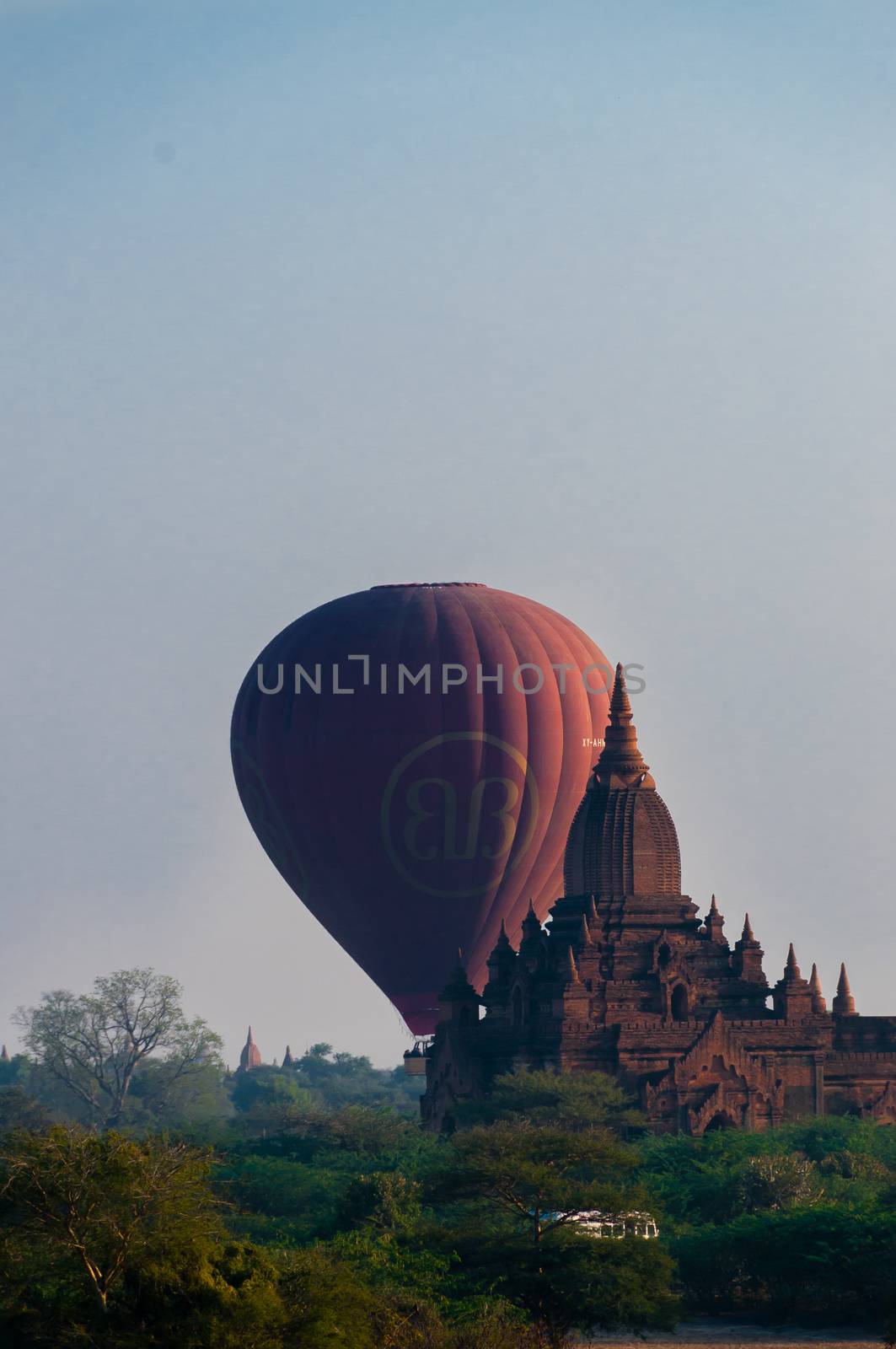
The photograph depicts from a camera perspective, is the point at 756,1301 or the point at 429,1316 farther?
the point at 756,1301

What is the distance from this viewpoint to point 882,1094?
348 ft

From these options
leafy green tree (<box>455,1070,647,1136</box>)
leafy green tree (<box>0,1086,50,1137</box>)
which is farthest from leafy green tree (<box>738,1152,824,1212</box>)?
leafy green tree (<box>0,1086,50,1137</box>)

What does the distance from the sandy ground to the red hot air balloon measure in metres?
48.2

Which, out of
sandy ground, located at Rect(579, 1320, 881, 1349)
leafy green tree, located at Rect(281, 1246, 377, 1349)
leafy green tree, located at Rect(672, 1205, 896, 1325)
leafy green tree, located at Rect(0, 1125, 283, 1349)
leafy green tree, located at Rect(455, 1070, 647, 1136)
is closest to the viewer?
leafy green tree, located at Rect(0, 1125, 283, 1349)

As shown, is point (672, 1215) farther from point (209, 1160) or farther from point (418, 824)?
point (418, 824)

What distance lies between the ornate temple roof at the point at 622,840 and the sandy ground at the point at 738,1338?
1344 inches

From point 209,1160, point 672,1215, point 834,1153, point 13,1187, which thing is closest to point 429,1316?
point 209,1160

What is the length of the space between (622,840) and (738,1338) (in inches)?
1438

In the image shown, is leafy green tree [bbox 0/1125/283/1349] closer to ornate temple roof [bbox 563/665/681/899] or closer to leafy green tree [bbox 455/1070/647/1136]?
leafy green tree [bbox 455/1070/647/1136]

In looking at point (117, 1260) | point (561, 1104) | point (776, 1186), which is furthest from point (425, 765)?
point (117, 1260)

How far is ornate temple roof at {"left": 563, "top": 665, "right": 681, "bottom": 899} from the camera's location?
107438mm

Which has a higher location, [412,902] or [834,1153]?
[412,902]

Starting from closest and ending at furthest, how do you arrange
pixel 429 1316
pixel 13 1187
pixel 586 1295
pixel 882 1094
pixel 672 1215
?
pixel 13 1187 < pixel 429 1316 < pixel 586 1295 < pixel 672 1215 < pixel 882 1094

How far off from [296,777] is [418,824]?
4.92 m
